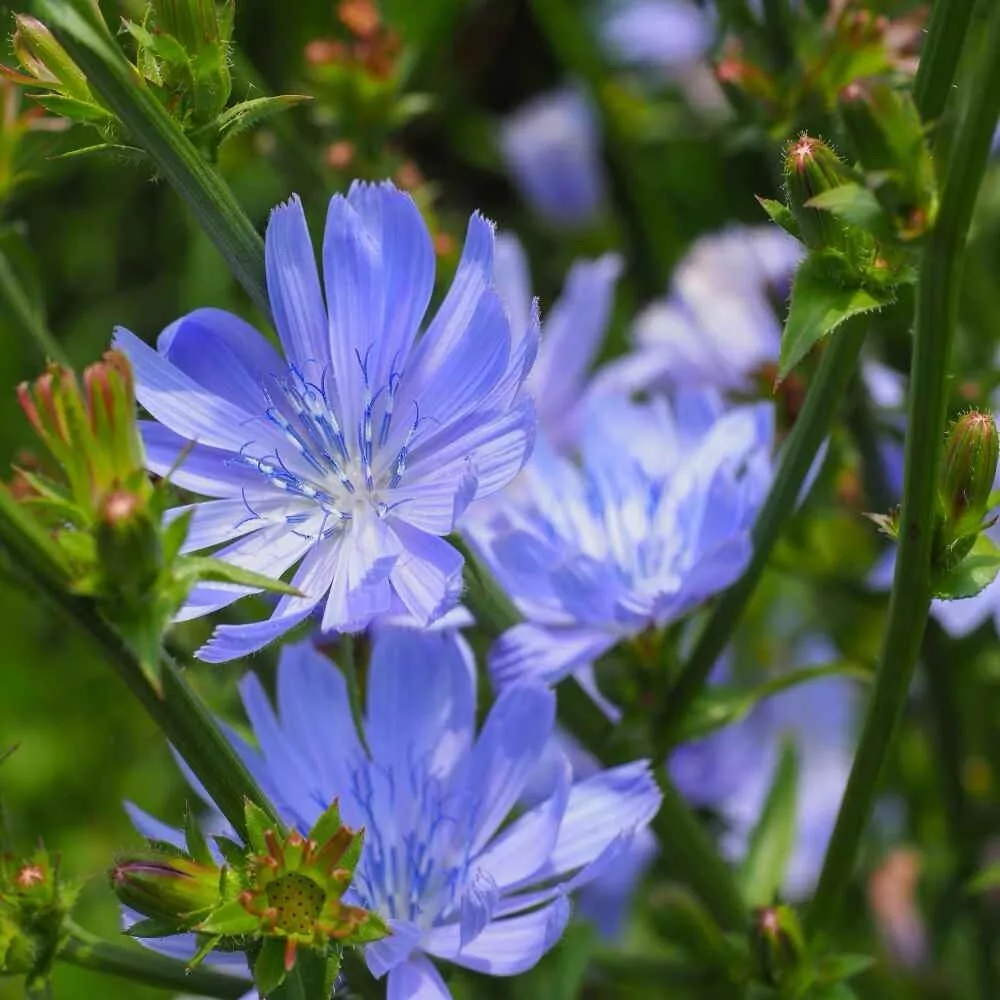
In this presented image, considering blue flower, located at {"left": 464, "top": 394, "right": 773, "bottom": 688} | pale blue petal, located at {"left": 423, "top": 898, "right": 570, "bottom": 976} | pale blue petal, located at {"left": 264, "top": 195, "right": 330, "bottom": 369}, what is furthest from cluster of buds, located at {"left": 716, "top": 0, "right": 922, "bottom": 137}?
pale blue petal, located at {"left": 423, "top": 898, "right": 570, "bottom": 976}

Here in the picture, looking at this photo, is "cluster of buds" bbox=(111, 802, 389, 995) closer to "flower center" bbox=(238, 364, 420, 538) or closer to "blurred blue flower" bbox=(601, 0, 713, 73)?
"flower center" bbox=(238, 364, 420, 538)

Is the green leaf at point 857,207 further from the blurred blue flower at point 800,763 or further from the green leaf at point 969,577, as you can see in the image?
the blurred blue flower at point 800,763

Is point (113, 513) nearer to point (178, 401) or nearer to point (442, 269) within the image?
point (178, 401)

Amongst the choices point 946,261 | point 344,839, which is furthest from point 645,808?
point 946,261

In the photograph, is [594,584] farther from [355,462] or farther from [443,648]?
[355,462]

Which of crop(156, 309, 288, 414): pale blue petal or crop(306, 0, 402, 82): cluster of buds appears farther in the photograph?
crop(306, 0, 402, 82): cluster of buds

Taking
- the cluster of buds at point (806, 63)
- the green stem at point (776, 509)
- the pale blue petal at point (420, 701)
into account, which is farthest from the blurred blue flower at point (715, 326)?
the pale blue petal at point (420, 701)

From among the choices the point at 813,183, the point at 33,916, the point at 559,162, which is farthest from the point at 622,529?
the point at 559,162
